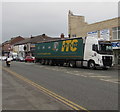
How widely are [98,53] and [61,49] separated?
678 centimetres

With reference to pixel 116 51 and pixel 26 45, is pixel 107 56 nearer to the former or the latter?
pixel 116 51

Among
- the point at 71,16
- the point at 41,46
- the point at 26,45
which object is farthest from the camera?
the point at 26,45

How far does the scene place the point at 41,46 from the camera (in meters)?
33.0

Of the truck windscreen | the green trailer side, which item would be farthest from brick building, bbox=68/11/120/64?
the green trailer side

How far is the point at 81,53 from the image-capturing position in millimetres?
24094

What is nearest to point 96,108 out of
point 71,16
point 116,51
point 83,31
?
point 116,51

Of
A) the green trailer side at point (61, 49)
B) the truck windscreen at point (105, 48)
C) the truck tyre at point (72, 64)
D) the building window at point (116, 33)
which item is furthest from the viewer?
the building window at point (116, 33)

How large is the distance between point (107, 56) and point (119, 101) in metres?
15.8

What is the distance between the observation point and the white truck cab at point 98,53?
22.3m

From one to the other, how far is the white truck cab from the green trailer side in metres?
1.20

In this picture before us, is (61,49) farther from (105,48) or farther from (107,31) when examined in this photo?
(107,31)

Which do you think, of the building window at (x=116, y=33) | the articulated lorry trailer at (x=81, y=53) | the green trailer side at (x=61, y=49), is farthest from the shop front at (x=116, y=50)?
the green trailer side at (x=61, y=49)

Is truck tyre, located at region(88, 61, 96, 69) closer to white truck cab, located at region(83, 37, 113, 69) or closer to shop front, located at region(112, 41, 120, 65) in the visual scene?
white truck cab, located at region(83, 37, 113, 69)

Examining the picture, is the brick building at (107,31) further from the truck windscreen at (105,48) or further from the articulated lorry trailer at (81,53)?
the articulated lorry trailer at (81,53)
